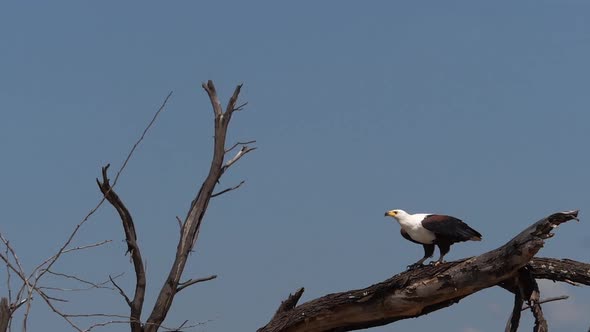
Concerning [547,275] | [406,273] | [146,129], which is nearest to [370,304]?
[406,273]

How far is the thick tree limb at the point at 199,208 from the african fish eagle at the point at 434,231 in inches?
59.4

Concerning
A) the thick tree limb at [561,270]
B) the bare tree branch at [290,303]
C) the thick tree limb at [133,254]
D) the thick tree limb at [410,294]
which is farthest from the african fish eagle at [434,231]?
the thick tree limb at [133,254]

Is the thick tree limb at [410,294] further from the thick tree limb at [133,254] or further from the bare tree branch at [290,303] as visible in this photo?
the thick tree limb at [133,254]

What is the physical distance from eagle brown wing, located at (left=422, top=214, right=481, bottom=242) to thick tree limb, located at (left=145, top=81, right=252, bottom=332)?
5.54ft

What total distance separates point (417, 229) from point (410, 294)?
2.44 ft

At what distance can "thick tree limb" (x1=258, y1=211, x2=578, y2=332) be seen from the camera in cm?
641

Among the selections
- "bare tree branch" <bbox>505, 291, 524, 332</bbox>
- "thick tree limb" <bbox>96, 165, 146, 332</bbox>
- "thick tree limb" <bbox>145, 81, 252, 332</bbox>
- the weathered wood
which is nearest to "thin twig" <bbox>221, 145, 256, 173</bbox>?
"thick tree limb" <bbox>145, 81, 252, 332</bbox>

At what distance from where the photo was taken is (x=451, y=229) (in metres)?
7.08

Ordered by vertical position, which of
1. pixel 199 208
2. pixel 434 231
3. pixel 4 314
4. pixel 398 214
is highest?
pixel 199 208

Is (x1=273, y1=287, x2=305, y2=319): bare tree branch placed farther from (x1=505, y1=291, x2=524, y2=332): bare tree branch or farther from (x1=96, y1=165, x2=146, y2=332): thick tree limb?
(x1=505, y1=291, x2=524, y2=332): bare tree branch

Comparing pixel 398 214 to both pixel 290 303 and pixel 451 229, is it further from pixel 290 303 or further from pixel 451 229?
pixel 290 303

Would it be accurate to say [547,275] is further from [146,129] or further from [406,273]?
[146,129]

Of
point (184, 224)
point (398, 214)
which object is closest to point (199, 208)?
point (184, 224)

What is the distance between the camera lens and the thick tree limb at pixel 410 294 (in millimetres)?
6406
